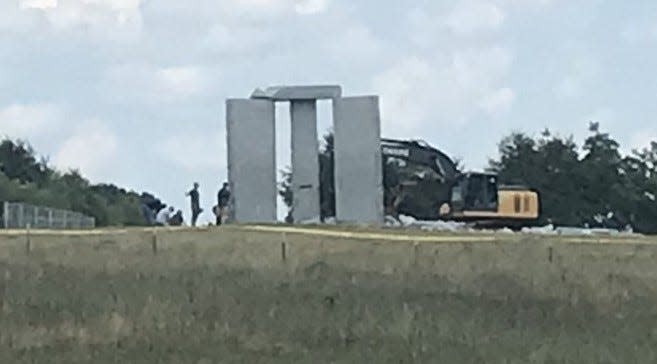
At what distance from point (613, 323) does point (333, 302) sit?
2.94 metres

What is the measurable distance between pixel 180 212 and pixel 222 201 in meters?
2.00

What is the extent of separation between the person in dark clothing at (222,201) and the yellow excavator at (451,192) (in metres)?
9.58

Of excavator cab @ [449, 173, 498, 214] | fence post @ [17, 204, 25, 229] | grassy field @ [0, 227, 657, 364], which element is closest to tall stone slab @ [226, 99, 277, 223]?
fence post @ [17, 204, 25, 229]

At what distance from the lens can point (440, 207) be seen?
7612 cm

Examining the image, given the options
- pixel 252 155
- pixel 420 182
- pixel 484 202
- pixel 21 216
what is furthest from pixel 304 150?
pixel 420 182

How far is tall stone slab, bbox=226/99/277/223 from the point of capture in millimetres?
60625

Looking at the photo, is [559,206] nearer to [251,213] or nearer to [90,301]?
[251,213]

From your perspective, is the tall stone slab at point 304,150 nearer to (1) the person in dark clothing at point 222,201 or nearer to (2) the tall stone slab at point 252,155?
(2) the tall stone slab at point 252,155

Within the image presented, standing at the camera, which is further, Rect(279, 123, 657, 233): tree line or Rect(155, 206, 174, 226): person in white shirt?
Rect(279, 123, 657, 233): tree line

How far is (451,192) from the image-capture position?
245 feet

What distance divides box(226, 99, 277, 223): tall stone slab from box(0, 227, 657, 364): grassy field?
34.2m

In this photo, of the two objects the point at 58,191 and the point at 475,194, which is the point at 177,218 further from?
the point at 58,191

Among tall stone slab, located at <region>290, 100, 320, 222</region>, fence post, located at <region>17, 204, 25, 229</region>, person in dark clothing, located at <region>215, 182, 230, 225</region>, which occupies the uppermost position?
tall stone slab, located at <region>290, 100, 320, 222</region>

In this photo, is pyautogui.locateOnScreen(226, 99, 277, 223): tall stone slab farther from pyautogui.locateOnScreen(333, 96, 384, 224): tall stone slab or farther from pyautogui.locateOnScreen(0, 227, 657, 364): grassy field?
pyautogui.locateOnScreen(0, 227, 657, 364): grassy field
